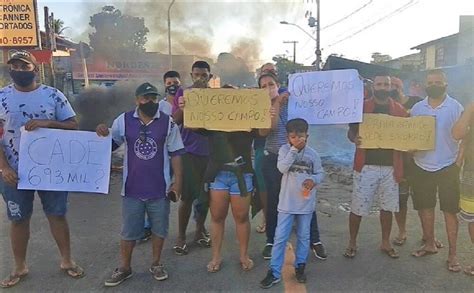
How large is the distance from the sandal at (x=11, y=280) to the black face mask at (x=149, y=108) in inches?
68.2

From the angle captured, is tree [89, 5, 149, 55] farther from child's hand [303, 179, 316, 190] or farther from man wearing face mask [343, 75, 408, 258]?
child's hand [303, 179, 316, 190]

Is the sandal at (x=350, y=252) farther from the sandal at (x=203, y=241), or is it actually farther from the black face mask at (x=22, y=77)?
the black face mask at (x=22, y=77)

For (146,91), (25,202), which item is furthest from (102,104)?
(146,91)

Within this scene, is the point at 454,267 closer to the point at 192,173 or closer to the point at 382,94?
the point at 382,94

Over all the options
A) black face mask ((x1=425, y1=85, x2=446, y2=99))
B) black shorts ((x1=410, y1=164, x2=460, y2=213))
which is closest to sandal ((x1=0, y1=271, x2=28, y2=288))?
black shorts ((x1=410, y1=164, x2=460, y2=213))

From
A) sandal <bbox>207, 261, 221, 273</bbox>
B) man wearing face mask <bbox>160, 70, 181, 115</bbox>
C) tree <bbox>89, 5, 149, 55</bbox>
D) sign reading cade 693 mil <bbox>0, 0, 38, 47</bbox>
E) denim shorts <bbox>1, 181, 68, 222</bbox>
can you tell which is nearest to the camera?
denim shorts <bbox>1, 181, 68, 222</bbox>

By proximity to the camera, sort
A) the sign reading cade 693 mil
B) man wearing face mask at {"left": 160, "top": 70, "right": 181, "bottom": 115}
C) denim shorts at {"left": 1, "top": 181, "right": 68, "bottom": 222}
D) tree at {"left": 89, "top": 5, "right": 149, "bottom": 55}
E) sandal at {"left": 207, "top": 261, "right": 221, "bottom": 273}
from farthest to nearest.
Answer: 1. tree at {"left": 89, "top": 5, "right": 149, "bottom": 55}
2. the sign reading cade 693 mil
3. man wearing face mask at {"left": 160, "top": 70, "right": 181, "bottom": 115}
4. sandal at {"left": 207, "top": 261, "right": 221, "bottom": 273}
5. denim shorts at {"left": 1, "top": 181, "right": 68, "bottom": 222}

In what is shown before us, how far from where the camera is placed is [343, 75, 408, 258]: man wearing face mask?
4.07 meters

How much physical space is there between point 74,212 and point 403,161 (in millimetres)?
4089

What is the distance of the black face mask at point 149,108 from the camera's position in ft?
12.0

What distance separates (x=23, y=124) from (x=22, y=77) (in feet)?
1.22

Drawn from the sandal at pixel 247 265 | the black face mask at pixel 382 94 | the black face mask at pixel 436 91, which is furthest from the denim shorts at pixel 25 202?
the black face mask at pixel 436 91

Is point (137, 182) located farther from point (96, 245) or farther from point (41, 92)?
point (96, 245)

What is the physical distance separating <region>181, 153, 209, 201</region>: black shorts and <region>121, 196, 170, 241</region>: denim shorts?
2.10 ft
